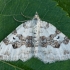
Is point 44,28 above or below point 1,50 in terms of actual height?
above

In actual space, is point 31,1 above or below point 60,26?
above

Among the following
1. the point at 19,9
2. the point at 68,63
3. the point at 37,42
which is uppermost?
the point at 19,9

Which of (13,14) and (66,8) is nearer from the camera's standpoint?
(13,14)

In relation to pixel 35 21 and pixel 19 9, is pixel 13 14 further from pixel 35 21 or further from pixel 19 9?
pixel 35 21

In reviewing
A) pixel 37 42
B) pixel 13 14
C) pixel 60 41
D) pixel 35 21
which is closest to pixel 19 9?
pixel 13 14

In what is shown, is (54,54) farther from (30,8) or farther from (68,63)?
(30,8)

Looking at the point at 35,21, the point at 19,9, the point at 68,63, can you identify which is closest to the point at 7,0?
the point at 19,9
